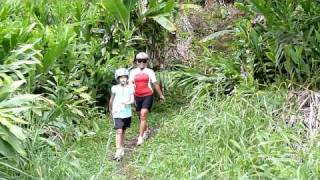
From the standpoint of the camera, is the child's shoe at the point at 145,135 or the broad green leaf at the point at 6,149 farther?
the child's shoe at the point at 145,135

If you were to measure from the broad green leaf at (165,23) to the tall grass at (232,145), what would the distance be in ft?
6.45

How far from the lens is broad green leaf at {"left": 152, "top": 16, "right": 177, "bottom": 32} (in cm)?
855

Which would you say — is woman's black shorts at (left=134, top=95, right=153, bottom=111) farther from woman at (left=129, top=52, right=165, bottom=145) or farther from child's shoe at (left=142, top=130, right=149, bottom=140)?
child's shoe at (left=142, top=130, right=149, bottom=140)

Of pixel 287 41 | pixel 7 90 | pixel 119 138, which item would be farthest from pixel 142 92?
pixel 7 90

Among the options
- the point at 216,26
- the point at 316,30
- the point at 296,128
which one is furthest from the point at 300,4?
the point at 216,26

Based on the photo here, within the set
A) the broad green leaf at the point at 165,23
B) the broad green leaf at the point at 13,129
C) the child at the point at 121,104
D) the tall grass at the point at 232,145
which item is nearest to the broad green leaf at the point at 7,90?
the broad green leaf at the point at 13,129

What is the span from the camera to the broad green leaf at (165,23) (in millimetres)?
8555

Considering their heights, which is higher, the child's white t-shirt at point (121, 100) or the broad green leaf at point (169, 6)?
the broad green leaf at point (169, 6)

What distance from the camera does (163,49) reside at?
9.20 metres

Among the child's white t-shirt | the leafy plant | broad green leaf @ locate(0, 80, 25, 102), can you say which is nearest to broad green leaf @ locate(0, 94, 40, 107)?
broad green leaf @ locate(0, 80, 25, 102)

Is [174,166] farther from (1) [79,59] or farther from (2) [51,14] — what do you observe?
(2) [51,14]

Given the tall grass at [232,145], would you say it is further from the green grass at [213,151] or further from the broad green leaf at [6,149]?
the broad green leaf at [6,149]

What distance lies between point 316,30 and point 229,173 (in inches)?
112

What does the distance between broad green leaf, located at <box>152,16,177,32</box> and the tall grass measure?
6.45ft
